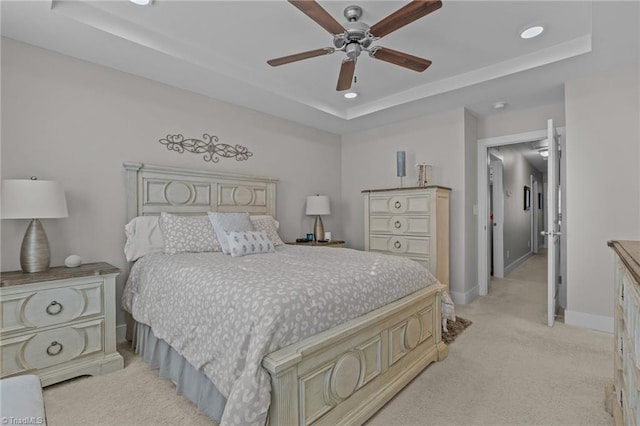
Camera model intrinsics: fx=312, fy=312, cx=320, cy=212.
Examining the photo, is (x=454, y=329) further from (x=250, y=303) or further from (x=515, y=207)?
(x=515, y=207)

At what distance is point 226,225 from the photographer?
291 cm

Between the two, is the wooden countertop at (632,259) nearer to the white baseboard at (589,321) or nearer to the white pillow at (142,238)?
the white baseboard at (589,321)

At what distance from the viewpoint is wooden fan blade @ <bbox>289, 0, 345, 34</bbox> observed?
1.68 metres

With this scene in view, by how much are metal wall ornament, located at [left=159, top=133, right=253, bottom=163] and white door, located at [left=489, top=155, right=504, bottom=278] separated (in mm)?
4350

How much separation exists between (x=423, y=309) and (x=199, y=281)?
1.55 metres

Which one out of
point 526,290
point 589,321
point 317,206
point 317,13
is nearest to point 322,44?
point 317,13

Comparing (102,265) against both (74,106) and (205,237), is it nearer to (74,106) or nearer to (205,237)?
(205,237)

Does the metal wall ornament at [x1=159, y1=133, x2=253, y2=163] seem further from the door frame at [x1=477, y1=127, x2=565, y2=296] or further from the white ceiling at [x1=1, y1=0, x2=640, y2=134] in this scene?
the door frame at [x1=477, y1=127, x2=565, y2=296]

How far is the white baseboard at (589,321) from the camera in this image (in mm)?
2951

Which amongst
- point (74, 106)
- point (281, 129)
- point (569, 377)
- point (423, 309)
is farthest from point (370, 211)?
point (74, 106)

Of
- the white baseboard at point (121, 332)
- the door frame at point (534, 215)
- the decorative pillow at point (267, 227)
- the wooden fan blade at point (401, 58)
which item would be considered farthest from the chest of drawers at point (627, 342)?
the door frame at point (534, 215)

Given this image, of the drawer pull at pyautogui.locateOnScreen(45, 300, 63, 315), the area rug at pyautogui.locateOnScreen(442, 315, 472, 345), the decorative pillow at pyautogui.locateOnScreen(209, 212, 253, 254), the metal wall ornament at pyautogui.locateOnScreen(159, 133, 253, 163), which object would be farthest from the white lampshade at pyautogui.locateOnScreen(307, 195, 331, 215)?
the drawer pull at pyautogui.locateOnScreen(45, 300, 63, 315)

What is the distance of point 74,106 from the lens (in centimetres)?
262

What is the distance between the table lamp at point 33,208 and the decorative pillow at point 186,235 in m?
0.73
